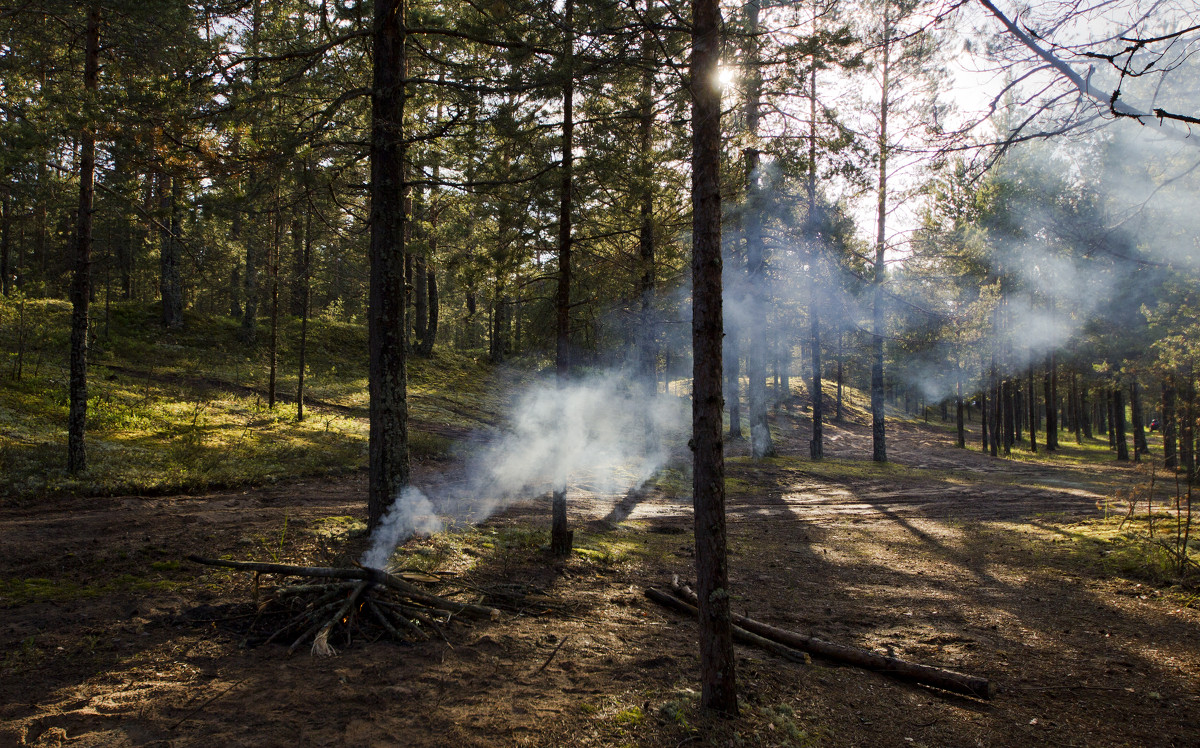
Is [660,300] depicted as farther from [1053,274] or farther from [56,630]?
[1053,274]

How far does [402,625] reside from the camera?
18.6 feet

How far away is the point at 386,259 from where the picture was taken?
841 cm

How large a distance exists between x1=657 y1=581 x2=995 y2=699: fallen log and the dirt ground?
0.46 ft

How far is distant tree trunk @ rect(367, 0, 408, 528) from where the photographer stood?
8406mm

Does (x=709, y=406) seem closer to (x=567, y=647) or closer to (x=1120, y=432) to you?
(x=567, y=647)

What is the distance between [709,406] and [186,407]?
58.1ft

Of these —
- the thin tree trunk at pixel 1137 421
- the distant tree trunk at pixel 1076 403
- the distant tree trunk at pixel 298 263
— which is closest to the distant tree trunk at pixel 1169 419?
the thin tree trunk at pixel 1137 421

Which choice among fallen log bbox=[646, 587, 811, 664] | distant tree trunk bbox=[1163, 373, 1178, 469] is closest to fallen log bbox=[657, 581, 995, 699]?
fallen log bbox=[646, 587, 811, 664]

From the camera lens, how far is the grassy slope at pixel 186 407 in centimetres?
1136

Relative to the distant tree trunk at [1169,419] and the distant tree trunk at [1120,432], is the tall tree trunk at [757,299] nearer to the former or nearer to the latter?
the distant tree trunk at [1169,419]

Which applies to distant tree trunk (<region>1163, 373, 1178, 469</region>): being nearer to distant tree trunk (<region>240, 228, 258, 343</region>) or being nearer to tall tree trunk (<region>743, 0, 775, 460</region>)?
tall tree trunk (<region>743, 0, 775, 460</region>)

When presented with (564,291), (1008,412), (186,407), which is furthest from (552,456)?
(1008,412)

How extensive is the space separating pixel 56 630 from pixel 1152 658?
10.7 meters

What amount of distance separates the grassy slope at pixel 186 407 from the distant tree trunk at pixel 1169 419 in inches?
1007
